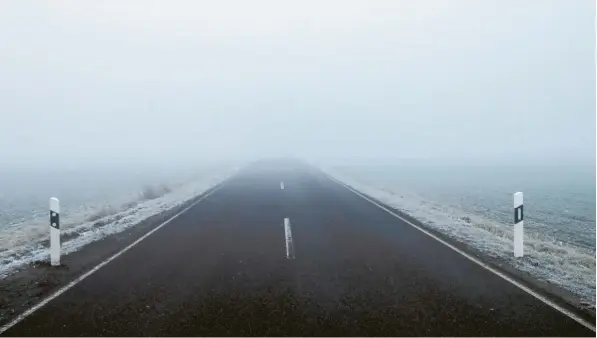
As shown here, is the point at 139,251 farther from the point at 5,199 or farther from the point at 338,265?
the point at 5,199

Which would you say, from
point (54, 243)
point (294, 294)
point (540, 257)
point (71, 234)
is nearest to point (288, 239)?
point (294, 294)

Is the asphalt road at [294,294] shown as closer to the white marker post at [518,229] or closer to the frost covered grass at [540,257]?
the frost covered grass at [540,257]

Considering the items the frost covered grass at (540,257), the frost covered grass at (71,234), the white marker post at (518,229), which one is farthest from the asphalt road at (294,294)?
the frost covered grass at (71,234)

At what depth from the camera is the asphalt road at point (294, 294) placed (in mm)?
5113

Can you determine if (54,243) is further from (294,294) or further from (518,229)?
(518,229)

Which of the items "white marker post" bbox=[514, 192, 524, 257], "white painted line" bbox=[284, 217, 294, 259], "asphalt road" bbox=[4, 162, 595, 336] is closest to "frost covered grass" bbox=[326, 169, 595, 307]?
"white marker post" bbox=[514, 192, 524, 257]

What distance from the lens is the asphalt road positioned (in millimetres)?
5113

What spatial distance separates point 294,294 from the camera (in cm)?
640

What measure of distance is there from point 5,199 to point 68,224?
18786 mm

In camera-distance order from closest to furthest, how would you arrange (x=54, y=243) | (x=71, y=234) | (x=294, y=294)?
(x=294, y=294) < (x=54, y=243) < (x=71, y=234)

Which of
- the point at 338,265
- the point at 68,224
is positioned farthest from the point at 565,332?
the point at 68,224

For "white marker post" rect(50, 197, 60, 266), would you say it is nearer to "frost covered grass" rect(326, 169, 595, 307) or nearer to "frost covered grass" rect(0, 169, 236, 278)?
"frost covered grass" rect(0, 169, 236, 278)

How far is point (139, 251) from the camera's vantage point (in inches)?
374

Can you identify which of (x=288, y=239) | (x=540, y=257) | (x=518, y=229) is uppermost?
(x=518, y=229)
